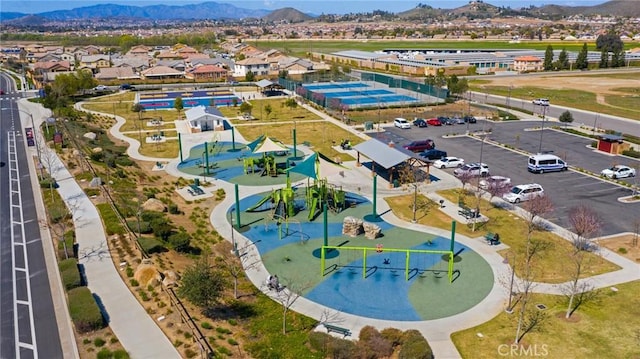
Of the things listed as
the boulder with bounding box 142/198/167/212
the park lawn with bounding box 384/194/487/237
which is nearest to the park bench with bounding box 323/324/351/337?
the park lawn with bounding box 384/194/487/237

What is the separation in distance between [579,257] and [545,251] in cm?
247

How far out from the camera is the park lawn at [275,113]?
249 ft

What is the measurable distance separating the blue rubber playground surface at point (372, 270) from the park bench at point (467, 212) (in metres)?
4.62

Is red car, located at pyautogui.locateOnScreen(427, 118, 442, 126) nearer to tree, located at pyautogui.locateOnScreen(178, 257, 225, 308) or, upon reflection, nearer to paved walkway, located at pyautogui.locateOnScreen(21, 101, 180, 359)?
paved walkway, located at pyautogui.locateOnScreen(21, 101, 180, 359)

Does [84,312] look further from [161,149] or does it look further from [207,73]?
[207,73]

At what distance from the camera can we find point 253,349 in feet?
70.8

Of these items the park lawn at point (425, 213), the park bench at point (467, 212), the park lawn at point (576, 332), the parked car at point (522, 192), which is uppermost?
the parked car at point (522, 192)

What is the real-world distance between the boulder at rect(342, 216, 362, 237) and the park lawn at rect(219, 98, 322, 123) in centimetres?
4264

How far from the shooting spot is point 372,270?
2950cm

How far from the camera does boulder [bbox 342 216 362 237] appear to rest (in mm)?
34000

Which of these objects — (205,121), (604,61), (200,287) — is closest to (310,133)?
(205,121)

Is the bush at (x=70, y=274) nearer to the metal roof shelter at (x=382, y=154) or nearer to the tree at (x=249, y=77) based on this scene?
the metal roof shelter at (x=382, y=154)

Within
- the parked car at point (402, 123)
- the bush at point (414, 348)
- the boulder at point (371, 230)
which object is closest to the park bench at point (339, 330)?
the bush at point (414, 348)

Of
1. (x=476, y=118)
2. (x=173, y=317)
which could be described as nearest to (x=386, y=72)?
(x=476, y=118)
